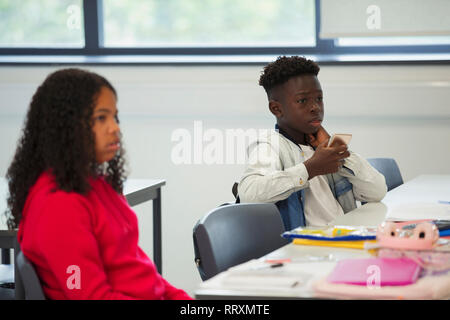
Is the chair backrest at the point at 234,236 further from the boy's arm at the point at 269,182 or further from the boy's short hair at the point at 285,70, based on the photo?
the boy's short hair at the point at 285,70

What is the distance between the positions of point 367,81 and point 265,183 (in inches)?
67.8

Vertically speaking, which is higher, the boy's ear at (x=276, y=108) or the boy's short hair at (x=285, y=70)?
the boy's short hair at (x=285, y=70)

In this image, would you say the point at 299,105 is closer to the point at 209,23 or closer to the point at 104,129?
the point at 104,129

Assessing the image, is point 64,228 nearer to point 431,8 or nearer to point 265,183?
point 265,183

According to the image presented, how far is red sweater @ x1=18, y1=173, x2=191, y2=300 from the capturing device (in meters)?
1.30

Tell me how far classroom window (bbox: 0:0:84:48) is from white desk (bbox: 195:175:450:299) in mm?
2348

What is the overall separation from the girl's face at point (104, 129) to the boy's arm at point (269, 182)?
0.85m

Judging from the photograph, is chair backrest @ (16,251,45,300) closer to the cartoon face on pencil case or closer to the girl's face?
the girl's face

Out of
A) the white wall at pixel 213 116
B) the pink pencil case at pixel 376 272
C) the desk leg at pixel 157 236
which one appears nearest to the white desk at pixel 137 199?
the desk leg at pixel 157 236

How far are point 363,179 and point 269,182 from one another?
430 mm

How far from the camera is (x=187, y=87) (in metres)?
3.92

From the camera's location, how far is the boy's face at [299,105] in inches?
95.3
